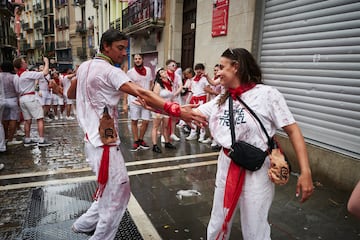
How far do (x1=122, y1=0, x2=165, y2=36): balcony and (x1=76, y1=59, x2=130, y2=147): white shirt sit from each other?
36.0 ft

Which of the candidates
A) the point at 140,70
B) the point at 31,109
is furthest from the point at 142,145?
the point at 31,109

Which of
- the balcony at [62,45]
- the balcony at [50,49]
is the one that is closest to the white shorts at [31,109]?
the balcony at [62,45]

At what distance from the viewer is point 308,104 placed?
5.04 m

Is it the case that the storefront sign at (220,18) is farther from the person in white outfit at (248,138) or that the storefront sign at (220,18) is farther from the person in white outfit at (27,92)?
the person in white outfit at (248,138)

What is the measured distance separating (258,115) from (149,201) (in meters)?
2.42

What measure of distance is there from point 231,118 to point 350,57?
343 centimetres

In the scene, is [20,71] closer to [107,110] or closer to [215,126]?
[107,110]

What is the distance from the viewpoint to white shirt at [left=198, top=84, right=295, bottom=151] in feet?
6.04

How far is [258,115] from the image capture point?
187 cm

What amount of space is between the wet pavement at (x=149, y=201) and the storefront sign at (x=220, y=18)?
3.55m

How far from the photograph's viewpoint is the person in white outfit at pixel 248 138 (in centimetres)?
183

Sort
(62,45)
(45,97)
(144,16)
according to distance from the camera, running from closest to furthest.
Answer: (45,97) → (144,16) → (62,45)

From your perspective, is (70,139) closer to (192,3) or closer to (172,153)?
(172,153)

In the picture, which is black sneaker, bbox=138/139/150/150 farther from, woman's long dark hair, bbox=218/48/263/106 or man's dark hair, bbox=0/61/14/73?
woman's long dark hair, bbox=218/48/263/106
